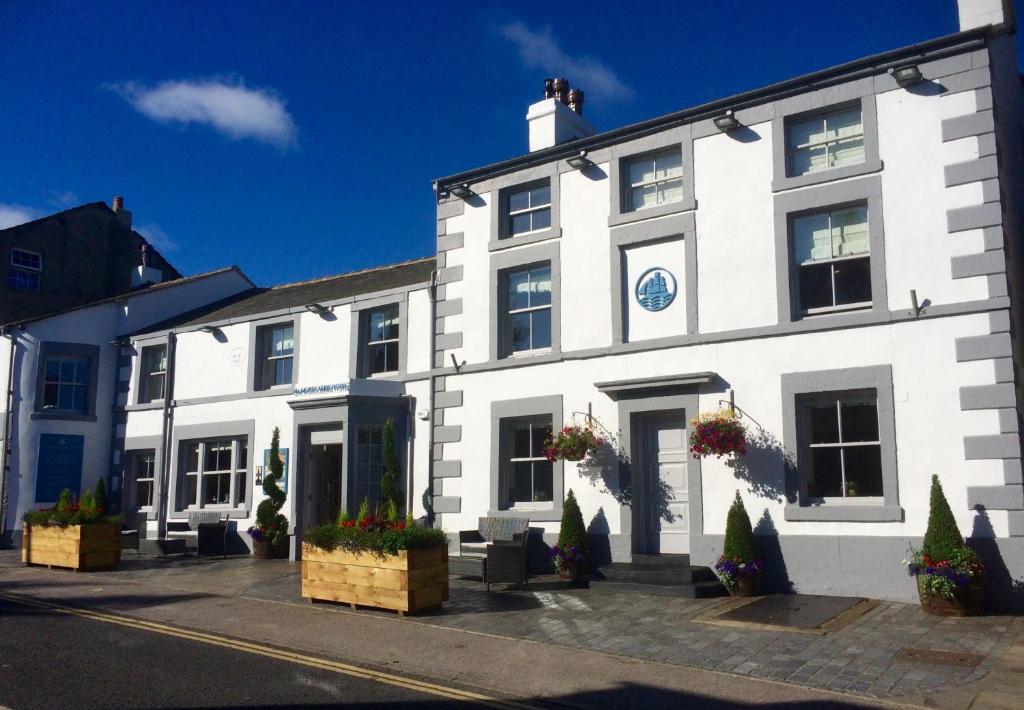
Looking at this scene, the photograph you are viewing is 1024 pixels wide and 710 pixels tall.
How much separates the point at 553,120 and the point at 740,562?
29.9 feet

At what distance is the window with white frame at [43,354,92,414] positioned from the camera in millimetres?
22516

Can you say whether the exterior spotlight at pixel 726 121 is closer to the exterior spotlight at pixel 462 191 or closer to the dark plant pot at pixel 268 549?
the exterior spotlight at pixel 462 191

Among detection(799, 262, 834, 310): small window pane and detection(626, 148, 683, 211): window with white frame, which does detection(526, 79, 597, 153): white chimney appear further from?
detection(799, 262, 834, 310): small window pane

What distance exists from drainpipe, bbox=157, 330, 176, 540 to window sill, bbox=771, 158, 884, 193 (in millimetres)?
15942

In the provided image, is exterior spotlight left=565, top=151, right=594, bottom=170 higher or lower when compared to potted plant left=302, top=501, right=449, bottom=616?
higher

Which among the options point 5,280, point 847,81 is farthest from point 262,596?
point 5,280

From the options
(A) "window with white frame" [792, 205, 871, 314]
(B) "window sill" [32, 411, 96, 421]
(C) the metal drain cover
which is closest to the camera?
(C) the metal drain cover

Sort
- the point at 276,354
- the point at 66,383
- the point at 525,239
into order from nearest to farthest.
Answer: the point at 525,239, the point at 276,354, the point at 66,383

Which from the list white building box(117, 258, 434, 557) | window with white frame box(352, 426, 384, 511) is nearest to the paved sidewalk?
window with white frame box(352, 426, 384, 511)

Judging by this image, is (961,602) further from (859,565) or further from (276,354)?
(276,354)

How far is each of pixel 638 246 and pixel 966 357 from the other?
555cm

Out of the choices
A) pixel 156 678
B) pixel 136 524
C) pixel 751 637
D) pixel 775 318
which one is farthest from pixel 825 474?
pixel 136 524

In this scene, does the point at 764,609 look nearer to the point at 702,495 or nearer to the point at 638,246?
the point at 702,495

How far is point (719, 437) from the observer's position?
12875 millimetres
